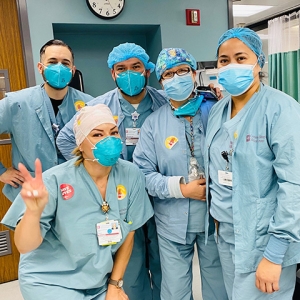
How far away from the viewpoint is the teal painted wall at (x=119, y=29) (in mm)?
2537

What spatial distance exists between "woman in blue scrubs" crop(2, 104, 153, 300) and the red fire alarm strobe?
1959 mm

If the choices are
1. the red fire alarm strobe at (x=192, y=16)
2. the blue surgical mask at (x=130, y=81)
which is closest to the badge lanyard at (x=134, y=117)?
the blue surgical mask at (x=130, y=81)

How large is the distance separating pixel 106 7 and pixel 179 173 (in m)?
1.90

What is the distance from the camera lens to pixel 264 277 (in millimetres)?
1140

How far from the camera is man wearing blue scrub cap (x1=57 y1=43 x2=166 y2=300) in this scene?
175 centimetres

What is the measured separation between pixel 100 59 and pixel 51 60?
174 centimetres

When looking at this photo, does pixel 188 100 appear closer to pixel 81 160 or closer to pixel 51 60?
pixel 81 160

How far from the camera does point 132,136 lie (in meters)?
1.81

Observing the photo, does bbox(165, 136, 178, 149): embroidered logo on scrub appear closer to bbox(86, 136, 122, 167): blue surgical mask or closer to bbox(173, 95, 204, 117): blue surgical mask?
bbox(173, 95, 204, 117): blue surgical mask

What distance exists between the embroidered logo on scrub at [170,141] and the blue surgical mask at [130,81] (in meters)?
0.41

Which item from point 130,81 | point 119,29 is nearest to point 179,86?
point 130,81

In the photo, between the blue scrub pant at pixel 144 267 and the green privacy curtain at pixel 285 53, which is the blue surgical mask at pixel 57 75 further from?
the green privacy curtain at pixel 285 53

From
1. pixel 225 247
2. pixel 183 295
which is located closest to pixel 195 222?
pixel 225 247

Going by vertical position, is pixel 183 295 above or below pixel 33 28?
below
